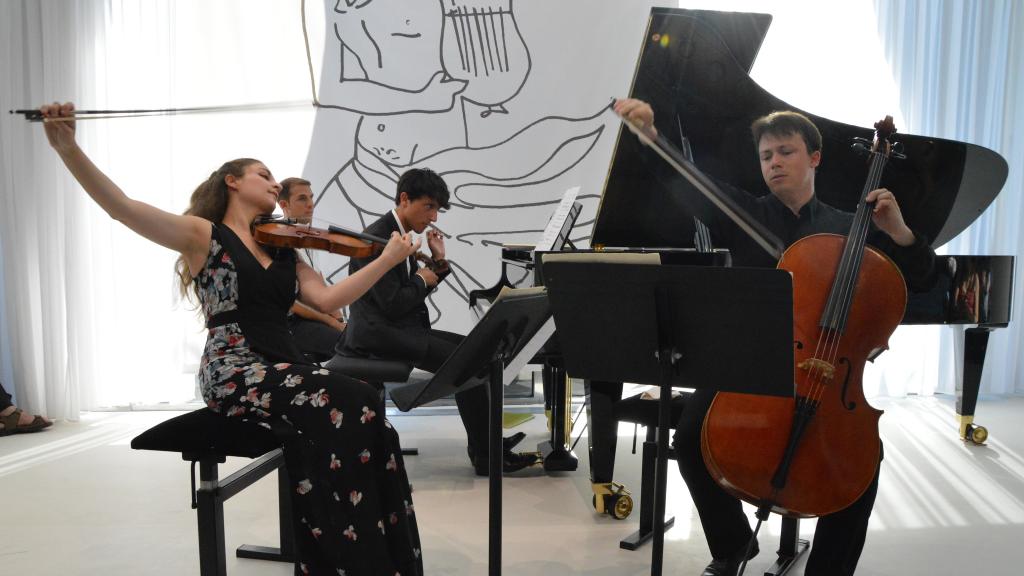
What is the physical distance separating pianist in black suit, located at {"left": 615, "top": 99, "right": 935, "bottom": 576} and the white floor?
0.30 m

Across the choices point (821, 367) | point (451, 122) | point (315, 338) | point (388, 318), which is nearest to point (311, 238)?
point (388, 318)

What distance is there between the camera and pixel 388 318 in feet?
9.85

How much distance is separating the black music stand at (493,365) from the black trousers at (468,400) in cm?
130

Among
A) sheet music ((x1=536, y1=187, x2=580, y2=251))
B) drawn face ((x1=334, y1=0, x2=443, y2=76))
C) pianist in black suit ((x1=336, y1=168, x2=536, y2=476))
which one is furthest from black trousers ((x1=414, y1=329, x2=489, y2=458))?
drawn face ((x1=334, y1=0, x2=443, y2=76))

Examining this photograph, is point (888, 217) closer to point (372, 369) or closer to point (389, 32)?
point (372, 369)

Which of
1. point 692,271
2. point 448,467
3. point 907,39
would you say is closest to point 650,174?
point 692,271

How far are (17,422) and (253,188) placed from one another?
2627 millimetres

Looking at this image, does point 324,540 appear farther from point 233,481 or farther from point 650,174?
point 650,174

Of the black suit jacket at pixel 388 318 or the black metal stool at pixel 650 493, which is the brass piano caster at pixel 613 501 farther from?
the black suit jacket at pixel 388 318

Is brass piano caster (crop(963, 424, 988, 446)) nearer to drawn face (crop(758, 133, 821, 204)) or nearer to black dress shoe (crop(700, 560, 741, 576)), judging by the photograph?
drawn face (crop(758, 133, 821, 204))

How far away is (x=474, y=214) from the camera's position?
441cm

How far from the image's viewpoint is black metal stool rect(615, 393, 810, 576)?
2209 millimetres

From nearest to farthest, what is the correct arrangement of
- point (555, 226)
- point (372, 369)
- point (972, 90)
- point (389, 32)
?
point (555, 226), point (372, 369), point (389, 32), point (972, 90)

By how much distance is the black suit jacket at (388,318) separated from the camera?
293 cm
